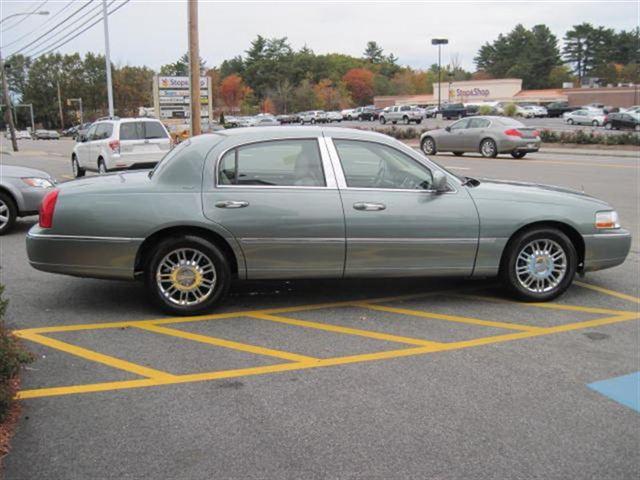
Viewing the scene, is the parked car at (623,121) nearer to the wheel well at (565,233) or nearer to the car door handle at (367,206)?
the wheel well at (565,233)

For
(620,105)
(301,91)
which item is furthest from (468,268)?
A: (301,91)

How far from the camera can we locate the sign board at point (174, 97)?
30.4 meters

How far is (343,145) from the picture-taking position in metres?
5.89

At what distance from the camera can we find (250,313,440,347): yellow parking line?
512 cm

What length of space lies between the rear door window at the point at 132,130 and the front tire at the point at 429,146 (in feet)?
41.6

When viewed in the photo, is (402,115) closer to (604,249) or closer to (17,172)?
(17,172)

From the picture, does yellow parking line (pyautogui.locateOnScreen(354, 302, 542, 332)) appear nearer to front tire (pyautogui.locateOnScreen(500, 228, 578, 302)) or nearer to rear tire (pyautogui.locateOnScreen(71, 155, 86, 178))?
front tire (pyautogui.locateOnScreen(500, 228, 578, 302))

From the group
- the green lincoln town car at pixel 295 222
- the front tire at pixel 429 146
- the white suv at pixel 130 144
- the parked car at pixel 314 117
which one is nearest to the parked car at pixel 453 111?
the parked car at pixel 314 117

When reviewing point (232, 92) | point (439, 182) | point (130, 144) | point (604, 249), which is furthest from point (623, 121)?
point (232, 92)

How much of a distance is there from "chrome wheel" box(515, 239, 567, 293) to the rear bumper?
3391 mm

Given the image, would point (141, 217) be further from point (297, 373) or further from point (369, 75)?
point (369, 75)

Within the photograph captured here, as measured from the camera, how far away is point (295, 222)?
5570mm

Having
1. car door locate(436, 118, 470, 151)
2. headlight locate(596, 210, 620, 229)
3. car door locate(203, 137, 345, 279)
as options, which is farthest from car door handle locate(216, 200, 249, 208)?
car door locate(436, 118, 470, 151)

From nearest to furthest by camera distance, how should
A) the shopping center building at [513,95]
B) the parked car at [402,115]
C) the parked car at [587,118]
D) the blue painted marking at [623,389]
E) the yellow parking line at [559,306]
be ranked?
1. the blue painted marking at [623,389]
2. the yellow parking line at [559,306]
3. the parked car at [587,118]
4. the parked car at [402,115]
5. the shopping center building at [513,95]
